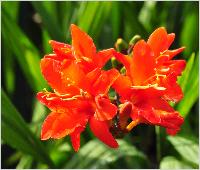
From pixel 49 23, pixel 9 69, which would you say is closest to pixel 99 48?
pixel 49 23

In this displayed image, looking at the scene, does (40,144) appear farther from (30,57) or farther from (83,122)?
(83,122)

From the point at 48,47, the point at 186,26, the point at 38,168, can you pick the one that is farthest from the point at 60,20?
the point at 38,168

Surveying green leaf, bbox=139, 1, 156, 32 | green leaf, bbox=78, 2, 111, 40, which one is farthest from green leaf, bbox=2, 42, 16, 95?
green leaf, bbox=139, 1, 156, 32

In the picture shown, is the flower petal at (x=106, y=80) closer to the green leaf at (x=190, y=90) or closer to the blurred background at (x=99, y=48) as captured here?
the blurred background at (x=99, y=48)

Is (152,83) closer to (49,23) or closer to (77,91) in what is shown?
(77,91)

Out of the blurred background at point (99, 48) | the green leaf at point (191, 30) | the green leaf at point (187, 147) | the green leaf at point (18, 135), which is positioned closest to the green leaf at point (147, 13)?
the blurred background at point (99, 48)

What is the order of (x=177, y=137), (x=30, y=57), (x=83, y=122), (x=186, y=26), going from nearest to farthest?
(x=83, y=122) → (x=177, y=137) → (x=30, y=57) → (x=186, y=26)

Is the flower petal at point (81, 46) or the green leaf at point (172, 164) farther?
the green leaf at point (172, 164)
